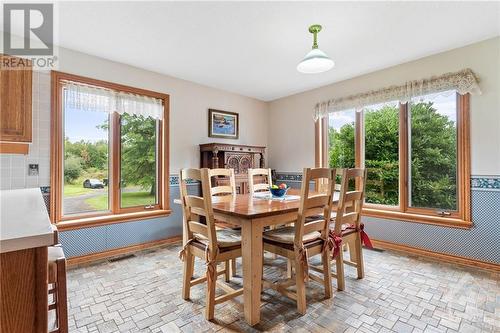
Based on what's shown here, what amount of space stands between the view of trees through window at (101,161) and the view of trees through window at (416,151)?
2.90 metres

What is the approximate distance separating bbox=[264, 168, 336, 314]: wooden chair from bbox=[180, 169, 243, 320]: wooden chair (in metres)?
0.33

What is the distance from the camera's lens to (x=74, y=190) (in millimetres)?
2922

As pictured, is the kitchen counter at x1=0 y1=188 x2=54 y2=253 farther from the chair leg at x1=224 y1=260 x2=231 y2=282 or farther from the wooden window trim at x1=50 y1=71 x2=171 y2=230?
the wooden window trim at x1=50 y1=71 x2=171 y2=230

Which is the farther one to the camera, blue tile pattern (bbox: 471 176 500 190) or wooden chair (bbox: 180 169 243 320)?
blue tile pattern (bbox: 471 176 500 190)

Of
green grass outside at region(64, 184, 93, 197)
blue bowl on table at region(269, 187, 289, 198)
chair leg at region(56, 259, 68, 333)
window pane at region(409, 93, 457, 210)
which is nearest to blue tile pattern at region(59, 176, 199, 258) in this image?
green grass outside at region(64, 184, 93, 197)

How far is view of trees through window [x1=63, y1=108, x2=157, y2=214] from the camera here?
2904mm

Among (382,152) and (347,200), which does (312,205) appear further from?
(382,152)

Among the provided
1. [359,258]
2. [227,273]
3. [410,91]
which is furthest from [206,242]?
[410,91]

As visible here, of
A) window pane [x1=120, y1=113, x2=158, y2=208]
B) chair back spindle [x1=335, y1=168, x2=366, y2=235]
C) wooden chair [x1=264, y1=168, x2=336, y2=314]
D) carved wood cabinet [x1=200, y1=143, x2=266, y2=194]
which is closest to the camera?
wooden chair [x1=264, y1=168, x2=336, y2=314]

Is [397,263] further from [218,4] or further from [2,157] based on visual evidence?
[2,157]

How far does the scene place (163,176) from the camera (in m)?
3.54

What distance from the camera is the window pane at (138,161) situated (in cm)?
328

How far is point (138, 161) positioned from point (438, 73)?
3.86 metres

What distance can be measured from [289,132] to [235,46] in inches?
85.1
